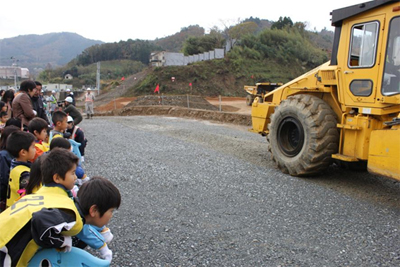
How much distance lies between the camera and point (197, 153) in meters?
8.27

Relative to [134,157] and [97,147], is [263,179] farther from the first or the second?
[97,147]

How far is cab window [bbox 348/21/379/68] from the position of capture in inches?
212

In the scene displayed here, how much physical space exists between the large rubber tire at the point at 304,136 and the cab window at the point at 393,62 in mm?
1076

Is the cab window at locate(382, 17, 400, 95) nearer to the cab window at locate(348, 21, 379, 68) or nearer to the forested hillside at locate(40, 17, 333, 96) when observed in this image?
the cab window at locate(348, 21, 379, 68)

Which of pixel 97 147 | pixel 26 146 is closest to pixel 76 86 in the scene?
pixel 97 147

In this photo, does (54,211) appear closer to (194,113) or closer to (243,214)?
(243,214)

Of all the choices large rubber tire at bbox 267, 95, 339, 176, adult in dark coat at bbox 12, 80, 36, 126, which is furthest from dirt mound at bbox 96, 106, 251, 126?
adult in dark coat at bbox 12, 80, 36, 126

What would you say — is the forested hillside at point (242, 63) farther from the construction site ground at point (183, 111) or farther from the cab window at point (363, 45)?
the cab window at point (363, 45)

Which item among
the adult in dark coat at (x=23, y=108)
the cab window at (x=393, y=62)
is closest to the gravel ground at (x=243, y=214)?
the adult in dark coat at (x=23, y=108)

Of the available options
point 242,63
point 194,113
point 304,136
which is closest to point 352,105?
point 304,136

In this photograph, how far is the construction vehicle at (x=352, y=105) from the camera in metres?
5.08

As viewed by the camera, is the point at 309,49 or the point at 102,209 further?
the point at 309,49

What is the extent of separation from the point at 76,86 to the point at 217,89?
5248 centimetres

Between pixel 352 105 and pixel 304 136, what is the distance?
999 mm
